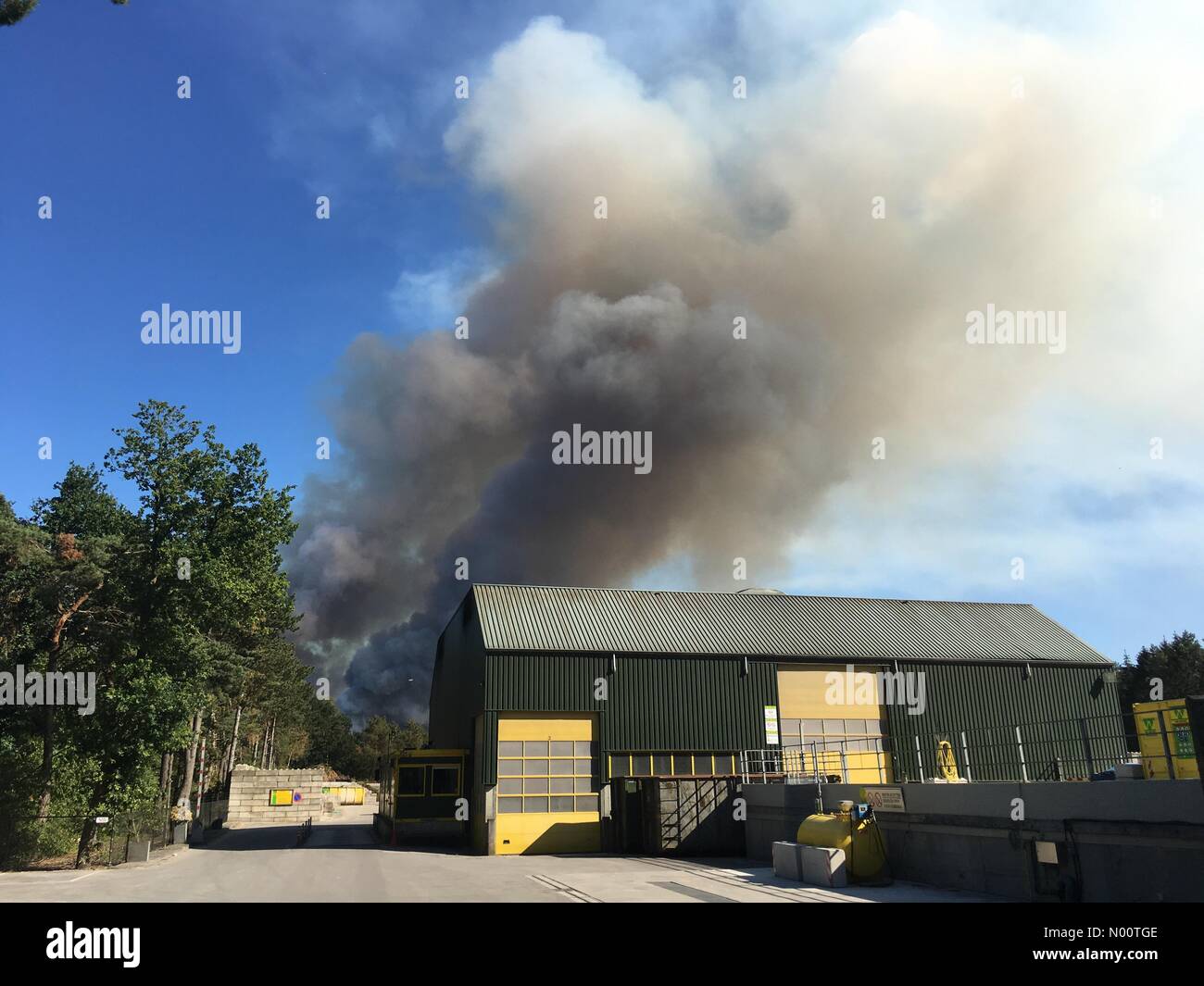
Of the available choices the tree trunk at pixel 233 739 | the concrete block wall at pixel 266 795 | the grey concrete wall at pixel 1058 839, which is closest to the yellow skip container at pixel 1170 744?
the grey concrete wall at pixel 1058 839

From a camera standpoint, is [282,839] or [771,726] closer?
[771,726]

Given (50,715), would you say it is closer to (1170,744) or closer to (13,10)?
(13,10)

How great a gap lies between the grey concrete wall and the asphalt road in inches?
38.1

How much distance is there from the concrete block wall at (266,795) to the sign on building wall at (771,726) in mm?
35574

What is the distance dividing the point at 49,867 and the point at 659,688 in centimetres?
2228

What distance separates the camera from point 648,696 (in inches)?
1367

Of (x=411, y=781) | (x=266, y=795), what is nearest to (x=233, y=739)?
(x=266, y=795)

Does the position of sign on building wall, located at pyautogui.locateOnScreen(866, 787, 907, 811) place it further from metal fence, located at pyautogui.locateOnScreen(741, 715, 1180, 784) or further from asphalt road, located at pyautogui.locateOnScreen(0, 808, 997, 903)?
metal fence, located at pyautogui.locateOnScreen(741, 715, 1180, 784)

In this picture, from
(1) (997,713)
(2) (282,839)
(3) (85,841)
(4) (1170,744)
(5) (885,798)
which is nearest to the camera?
(4) (1170,744)

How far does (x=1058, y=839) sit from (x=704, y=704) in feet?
67.8

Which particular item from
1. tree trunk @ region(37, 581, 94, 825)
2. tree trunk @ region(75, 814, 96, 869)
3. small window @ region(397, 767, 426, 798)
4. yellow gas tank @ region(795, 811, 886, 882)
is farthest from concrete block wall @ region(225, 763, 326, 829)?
yellow gas tank @ region(795, 811, 886, 882)

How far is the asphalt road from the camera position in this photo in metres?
17.4

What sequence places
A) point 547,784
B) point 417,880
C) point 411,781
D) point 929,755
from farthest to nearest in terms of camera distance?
point 929,755
point 411,781
point 547,784
point 417,880
